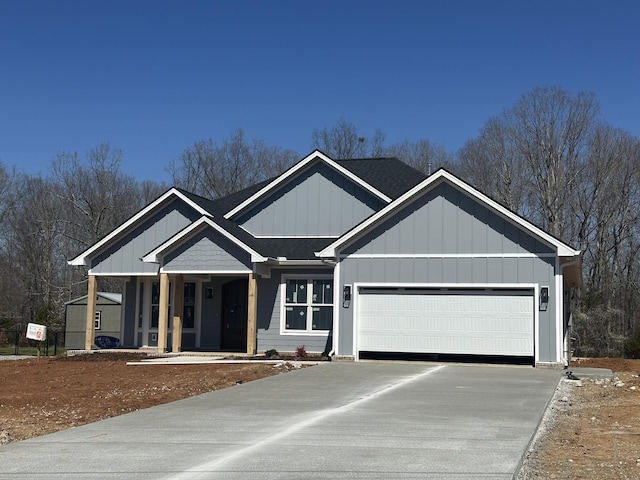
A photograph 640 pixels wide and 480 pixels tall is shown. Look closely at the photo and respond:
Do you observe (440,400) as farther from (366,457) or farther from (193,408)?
(366,457)

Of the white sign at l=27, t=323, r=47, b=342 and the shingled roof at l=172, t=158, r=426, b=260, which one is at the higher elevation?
the shingled roof at l=172, t=158, r=426, b=260

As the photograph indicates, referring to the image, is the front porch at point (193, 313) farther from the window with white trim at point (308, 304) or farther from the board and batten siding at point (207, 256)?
the window with white trim at point (308, 304)

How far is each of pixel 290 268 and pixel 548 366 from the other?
839 cm

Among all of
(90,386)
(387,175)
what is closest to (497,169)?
(387,175)

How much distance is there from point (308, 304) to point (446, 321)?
4884mm

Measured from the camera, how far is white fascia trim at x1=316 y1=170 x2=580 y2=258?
1941 centimetres

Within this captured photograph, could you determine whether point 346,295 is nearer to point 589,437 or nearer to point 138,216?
point 138,216

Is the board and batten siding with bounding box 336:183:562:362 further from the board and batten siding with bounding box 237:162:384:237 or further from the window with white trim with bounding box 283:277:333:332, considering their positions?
the board and batten siding with bounding box 237:162:384:237

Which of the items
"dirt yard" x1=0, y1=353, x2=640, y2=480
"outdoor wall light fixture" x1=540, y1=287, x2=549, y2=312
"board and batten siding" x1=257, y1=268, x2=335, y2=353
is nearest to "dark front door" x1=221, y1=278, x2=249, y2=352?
"board and batten siding" x1=257, y1=268, x2=335, y2=353

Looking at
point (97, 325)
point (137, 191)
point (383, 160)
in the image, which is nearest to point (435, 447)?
point (383, 160)

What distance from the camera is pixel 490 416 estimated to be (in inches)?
431

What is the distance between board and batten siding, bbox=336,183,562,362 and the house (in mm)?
28

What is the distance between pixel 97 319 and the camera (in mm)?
33156

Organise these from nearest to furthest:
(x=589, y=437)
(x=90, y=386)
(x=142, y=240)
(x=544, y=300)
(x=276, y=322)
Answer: (x=589, y=437) → (x=90, y=386) → (x=544, y=300) → (x=276, y=322) → (x=142, y=240)
